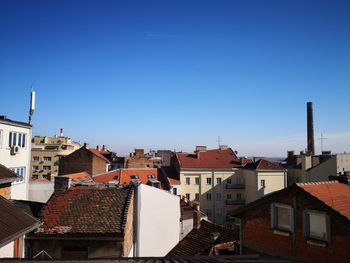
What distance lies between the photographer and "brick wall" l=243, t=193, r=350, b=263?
40.0ft

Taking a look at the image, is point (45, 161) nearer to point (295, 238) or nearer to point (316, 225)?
point (295, 238)

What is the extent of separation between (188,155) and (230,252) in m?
35.4

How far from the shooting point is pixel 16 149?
74.1 feet

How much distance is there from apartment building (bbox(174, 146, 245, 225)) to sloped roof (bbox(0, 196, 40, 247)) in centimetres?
3919

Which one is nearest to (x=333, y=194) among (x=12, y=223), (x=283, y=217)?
(x=283, y=217)

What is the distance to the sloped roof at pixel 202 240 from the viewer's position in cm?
1909

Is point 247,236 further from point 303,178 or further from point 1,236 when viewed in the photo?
point 303,178

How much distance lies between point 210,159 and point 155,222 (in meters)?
33.7

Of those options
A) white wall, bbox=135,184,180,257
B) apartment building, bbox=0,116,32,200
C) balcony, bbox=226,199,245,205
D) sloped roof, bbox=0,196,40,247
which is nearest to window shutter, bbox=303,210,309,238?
white wall, bbox=135,184,180,257

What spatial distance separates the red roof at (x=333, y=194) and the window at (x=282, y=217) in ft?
4.29

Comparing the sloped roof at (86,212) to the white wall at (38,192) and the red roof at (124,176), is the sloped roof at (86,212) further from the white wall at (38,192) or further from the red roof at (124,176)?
the red roof at (124,176)

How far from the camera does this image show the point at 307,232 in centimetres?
1352

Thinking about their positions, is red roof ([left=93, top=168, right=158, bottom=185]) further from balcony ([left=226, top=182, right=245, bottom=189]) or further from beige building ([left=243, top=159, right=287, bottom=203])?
beige building ([left=243, top=159, right=287, bottom=203])

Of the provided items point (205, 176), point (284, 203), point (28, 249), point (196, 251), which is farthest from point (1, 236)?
point (205, 176)
